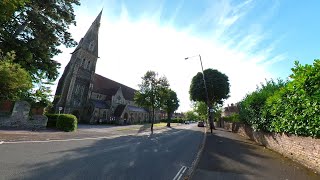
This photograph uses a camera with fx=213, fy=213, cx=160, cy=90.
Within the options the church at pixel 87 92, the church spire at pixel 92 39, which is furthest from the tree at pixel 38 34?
the church spire at pixel 92 39

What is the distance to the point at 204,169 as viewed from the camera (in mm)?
8031

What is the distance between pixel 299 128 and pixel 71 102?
144 feet

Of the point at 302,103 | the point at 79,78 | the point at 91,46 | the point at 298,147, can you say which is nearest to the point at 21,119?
the point at 298,147

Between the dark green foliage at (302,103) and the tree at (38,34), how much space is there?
19.7 m

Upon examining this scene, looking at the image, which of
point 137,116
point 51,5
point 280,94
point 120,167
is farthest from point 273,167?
point 137,116

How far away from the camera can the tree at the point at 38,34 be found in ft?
61.3

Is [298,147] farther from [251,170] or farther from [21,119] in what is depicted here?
[21,119]

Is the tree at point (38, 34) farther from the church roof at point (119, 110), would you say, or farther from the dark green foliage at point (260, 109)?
the church roof at point (119, 110)

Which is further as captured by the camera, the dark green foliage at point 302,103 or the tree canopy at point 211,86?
the tree canopy at point 211,86

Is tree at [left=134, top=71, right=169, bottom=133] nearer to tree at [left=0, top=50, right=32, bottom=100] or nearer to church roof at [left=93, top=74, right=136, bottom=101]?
church roof at [left=93, top=74, right=136, bottom=101]

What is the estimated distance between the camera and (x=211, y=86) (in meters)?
46.1

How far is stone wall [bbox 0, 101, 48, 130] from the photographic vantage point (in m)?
18.9

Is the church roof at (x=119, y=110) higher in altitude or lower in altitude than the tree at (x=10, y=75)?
higher

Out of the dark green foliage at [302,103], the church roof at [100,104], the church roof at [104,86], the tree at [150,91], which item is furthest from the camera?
the church roof at [104,86]
